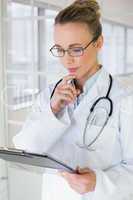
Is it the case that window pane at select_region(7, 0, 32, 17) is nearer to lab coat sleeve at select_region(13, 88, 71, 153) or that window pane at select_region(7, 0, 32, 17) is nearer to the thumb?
lab coat sleeve at select_region(13, 88, 71, 153)

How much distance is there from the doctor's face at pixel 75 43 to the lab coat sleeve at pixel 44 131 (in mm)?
167

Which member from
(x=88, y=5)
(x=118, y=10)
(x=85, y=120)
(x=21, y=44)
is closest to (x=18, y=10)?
(x=21, y=44)

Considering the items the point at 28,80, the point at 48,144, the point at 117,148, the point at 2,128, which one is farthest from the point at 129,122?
the point at 2,128

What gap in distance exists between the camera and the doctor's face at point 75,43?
3.51 feet

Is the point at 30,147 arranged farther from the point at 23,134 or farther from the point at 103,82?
the point at 103,82

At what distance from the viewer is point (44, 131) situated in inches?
46.3

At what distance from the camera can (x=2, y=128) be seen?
240 centimetres

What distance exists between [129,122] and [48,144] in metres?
0.30

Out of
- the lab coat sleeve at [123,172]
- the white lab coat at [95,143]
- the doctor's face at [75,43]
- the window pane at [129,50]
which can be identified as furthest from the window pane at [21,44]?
the lab coat sleeve at [123,172]

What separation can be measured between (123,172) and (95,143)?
137 mm

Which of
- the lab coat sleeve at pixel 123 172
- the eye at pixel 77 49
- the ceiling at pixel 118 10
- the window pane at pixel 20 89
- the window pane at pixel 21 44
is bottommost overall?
the lab coat sleeve at pixel 123 172

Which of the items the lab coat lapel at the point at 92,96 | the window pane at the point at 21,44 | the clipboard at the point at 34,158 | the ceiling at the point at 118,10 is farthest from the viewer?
the window pane at the point at 21,44

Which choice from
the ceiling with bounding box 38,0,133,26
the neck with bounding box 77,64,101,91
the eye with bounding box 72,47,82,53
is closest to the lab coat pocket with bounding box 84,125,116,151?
the neck with bounding box 77,64,101,91

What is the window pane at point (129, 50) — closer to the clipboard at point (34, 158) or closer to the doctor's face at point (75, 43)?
the doctor's face at point (75, 43)
